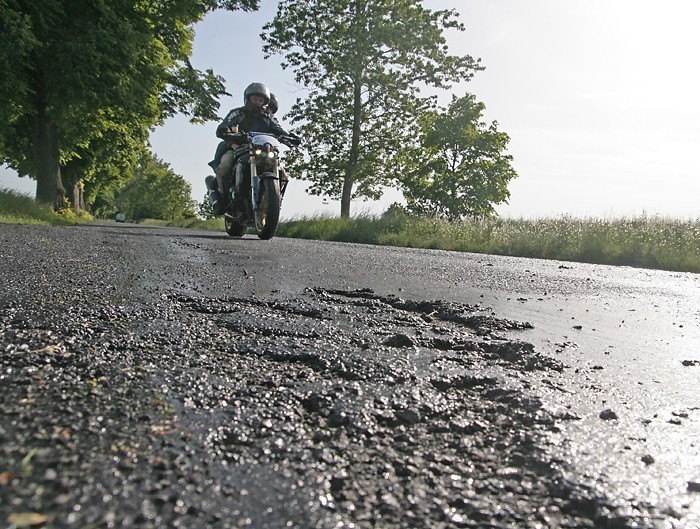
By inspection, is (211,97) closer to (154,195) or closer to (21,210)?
(21,210)

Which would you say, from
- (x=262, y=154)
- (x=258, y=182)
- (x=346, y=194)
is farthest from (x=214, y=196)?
(x=346, y=194)

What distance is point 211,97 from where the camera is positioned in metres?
19.3

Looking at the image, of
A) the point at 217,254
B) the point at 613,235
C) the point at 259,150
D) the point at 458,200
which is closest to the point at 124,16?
the point at 259,150

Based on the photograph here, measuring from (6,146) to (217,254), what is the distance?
54.9ft

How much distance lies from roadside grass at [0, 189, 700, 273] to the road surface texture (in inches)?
377

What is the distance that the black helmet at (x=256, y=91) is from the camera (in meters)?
8.16

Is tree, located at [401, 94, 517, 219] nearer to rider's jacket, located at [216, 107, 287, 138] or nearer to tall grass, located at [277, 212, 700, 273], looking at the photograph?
tall grass, located at [277, 212, 700, 273]

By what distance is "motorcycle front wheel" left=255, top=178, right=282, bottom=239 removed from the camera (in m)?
7.46

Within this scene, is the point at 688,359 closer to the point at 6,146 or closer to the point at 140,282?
the point at 140,282

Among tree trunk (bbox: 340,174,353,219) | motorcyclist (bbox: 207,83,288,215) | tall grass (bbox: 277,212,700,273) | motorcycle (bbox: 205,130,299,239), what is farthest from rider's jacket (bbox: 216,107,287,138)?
tree trunk (bbox: 340,174,353,219)

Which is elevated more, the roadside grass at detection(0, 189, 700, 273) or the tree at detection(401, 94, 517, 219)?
the tree at detection(401, 94, 517, 219)

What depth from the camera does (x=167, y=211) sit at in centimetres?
7356

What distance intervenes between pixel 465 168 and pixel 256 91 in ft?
106

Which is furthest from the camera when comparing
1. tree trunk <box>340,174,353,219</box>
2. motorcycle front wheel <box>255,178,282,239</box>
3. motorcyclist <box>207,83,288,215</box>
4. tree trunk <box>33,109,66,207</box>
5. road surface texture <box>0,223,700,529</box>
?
tree trunk <box>340,174,353,219</box>
